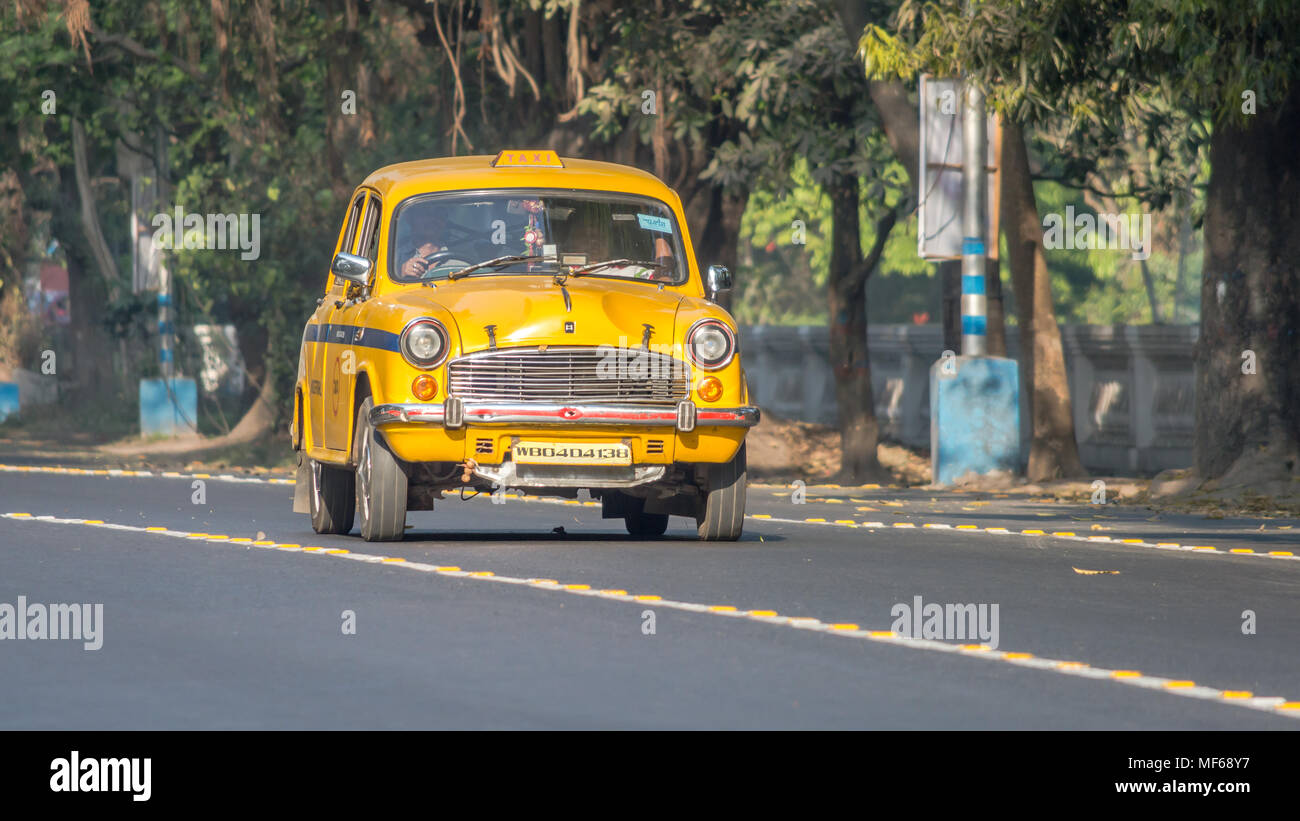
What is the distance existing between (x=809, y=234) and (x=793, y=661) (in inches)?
2344

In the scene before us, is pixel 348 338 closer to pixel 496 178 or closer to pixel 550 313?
pixel 496 178

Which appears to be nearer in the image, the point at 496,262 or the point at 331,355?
the point at 496,262

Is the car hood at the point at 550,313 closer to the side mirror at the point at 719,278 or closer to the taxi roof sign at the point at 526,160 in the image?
the side mirror at the point at 719,278

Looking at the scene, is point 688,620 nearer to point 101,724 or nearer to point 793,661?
point 793,661

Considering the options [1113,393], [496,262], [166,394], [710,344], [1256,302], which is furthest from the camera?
[166,394]

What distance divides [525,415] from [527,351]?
0.35m

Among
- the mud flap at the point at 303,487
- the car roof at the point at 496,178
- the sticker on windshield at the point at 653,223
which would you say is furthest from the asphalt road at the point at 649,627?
the car roof at the point at 496,178

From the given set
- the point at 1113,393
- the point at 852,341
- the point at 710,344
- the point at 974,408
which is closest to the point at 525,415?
the point at 710,344

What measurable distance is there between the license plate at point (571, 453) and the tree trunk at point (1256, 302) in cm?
723

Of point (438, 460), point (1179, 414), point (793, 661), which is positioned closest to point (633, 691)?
point (793, 661)

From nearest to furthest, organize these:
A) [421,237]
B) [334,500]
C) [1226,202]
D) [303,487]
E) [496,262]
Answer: [496,262] < [421,237] < [334,500] < [303,487] < [1226,202]

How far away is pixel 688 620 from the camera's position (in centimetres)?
1031

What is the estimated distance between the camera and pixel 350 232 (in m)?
15.6

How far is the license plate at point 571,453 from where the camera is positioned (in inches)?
524
